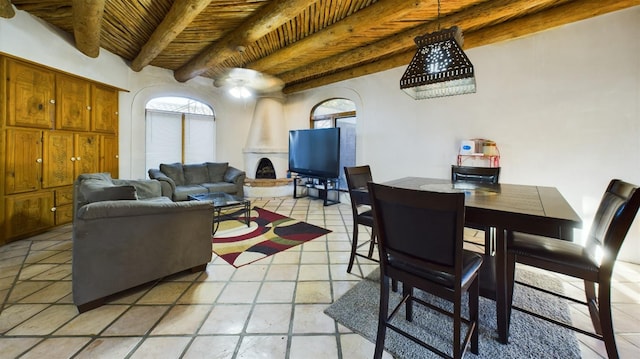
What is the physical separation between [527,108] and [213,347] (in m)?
4.11

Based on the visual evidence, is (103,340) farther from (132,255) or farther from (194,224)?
(194,224)

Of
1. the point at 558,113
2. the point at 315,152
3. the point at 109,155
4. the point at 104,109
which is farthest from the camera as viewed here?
the point at 315,152

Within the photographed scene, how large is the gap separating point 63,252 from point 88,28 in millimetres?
2568

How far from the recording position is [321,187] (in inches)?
220

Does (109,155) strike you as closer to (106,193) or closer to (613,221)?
(106,193)

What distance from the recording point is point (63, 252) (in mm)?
2748

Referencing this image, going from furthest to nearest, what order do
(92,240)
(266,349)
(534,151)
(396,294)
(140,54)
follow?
(140,54) → (534,151) → (396,294) → (92,240) → (266,349)

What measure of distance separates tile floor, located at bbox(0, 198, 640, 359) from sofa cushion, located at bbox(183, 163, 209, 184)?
2.59m

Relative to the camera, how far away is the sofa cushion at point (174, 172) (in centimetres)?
488

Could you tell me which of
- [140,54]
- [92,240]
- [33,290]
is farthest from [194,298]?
[140,54]

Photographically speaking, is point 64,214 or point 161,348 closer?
point 161,348

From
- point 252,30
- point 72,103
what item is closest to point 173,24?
point 252,30

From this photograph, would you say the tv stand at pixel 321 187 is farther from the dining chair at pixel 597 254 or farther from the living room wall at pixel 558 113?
the dining chair at pixel 597 254

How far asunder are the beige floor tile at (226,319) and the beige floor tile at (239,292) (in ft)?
0.24
